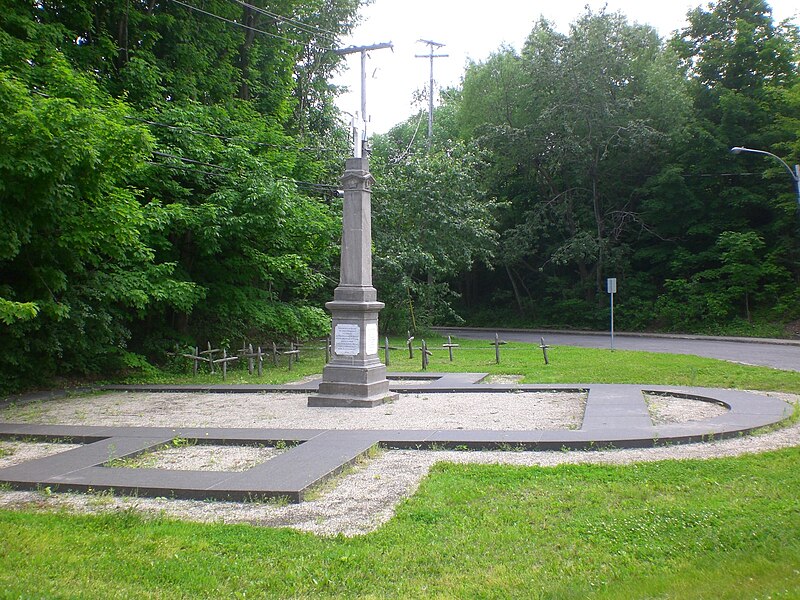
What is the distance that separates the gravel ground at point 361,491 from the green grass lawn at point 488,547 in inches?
12.3

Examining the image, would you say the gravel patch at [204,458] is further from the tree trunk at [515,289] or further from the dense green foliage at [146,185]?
the tree trunk at [515,289]

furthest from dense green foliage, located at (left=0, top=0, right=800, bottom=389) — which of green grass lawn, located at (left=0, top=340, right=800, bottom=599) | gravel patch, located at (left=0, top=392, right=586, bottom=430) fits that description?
green grass lawn, located at (left=0, top=340, right=800, bottom=599)

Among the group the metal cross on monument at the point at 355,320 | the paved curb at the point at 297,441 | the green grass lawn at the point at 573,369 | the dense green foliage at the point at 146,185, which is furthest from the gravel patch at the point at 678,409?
the dense green foliage at the point at 146,185

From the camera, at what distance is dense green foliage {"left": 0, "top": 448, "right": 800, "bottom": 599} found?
14.0 ft

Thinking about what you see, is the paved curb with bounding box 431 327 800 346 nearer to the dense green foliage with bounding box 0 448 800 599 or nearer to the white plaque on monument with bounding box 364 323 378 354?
the white plaque on monument with bounding box 364 323 378 354

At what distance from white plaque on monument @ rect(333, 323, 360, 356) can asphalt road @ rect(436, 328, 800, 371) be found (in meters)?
11.5

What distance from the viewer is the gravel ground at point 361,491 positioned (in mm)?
5957

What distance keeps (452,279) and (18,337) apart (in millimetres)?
40038

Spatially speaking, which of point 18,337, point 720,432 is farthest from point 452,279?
point 720,432

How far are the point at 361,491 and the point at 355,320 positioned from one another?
6341mm

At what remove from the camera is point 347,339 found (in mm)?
13008

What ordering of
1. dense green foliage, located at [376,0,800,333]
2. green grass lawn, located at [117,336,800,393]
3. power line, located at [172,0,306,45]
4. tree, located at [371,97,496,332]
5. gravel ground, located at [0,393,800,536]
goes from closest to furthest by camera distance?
gravel ground, located at [0,393,800,536]
green grass lawn, located at [117,336,800,393]
power line, located at [172,0,306,45]
tree, located at [371,97,496,332]
dense green foliage, located at [376,0,800,333]

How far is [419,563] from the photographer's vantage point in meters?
4.73

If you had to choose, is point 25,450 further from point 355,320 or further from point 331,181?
point 331,181
